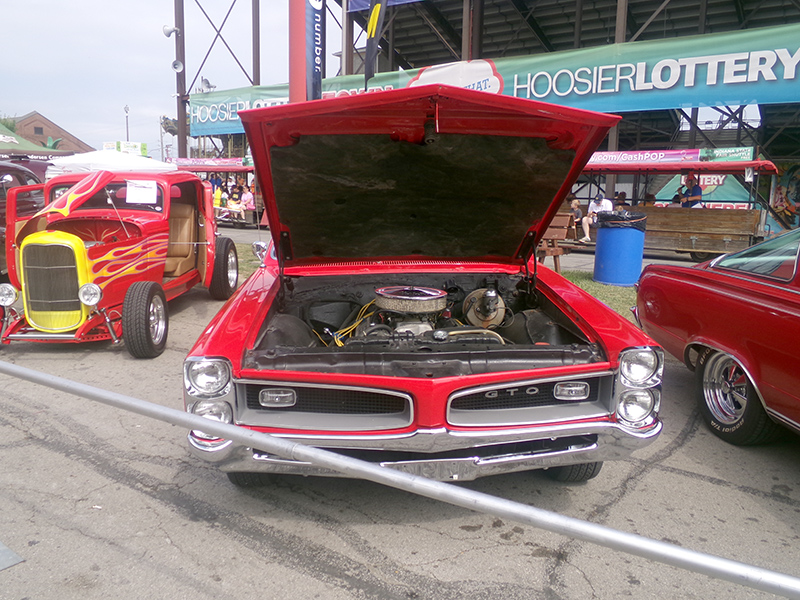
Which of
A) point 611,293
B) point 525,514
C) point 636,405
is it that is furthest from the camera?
point 611,293

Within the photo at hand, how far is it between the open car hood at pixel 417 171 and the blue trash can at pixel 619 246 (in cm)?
522

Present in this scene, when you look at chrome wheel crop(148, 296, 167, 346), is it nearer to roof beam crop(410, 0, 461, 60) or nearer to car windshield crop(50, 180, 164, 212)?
car windshield crop(50, 180, 164, 212)

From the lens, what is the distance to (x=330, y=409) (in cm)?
231

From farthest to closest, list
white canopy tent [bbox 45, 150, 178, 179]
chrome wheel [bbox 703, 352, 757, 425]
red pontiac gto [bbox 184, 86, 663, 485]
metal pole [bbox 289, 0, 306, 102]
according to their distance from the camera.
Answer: white canopy tent [bbox 45, 150, 178, 179], metal pole [bbox 289, 0, 306, 102], chrome wheel [bbox 703, 352, 757, 425], red pontiac gto [bbox 184, 86, 663, 485]

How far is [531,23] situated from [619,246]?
15094mm

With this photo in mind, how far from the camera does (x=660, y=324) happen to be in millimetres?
3871

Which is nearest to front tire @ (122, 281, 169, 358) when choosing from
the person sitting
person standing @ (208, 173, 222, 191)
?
the person sitting

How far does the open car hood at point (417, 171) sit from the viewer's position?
7.92 feet

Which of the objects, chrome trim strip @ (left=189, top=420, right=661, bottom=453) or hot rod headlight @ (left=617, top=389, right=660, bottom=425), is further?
hot rod headlight @ (left=617, top=389, right=660, bottom=425)

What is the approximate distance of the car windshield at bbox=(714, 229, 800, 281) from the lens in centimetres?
305

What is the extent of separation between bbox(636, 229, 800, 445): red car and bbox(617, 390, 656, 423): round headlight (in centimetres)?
82

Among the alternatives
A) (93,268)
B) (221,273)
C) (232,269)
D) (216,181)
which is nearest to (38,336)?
(93,268)

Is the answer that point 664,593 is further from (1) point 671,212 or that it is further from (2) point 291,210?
(1) point 671,212

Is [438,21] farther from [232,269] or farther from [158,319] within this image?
[158,319]
